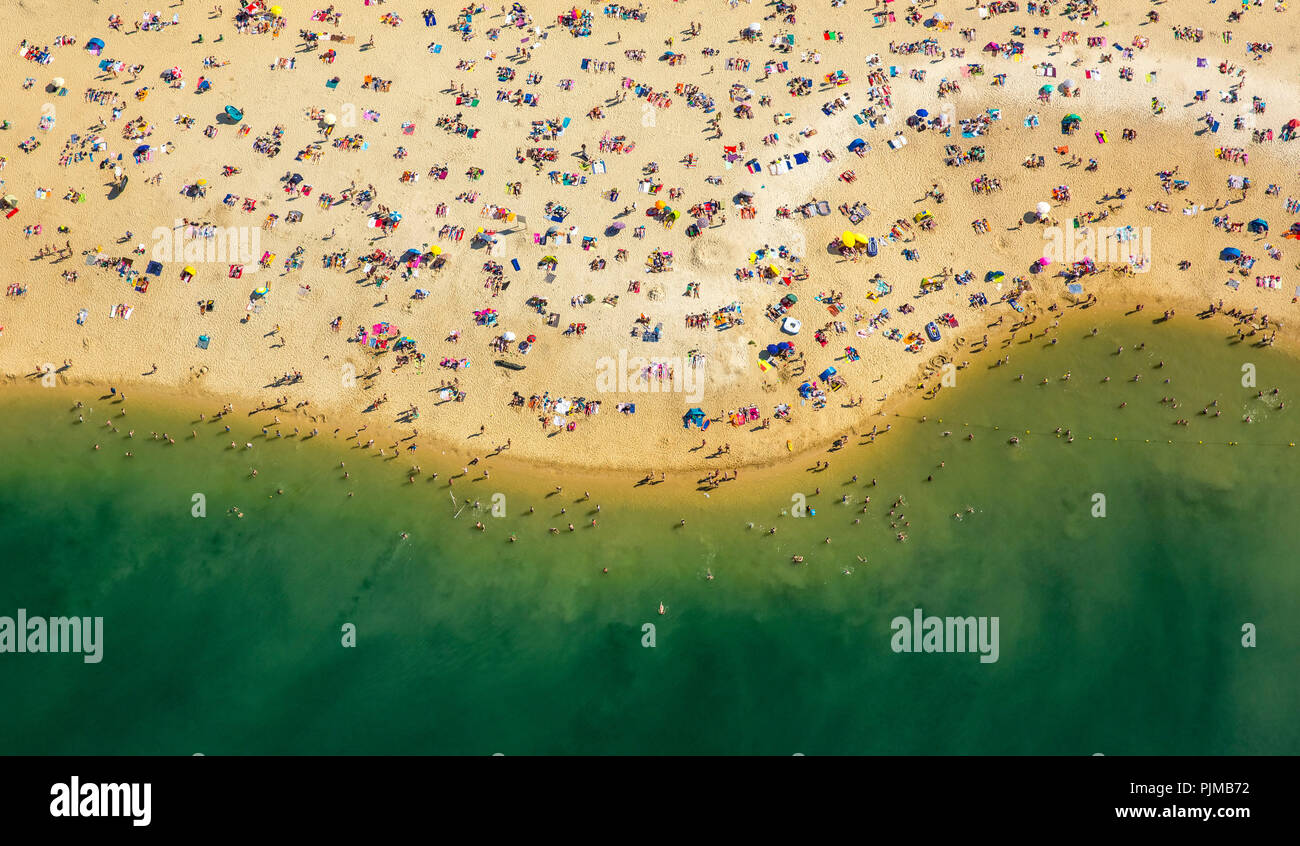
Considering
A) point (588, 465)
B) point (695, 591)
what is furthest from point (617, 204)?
point (695, 591)

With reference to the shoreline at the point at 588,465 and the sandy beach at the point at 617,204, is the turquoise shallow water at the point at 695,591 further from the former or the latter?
the sandy beach at the point at 617,204

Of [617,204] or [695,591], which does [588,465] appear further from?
[617,204]

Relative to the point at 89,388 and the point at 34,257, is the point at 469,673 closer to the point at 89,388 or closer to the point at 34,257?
the point at 89,388
